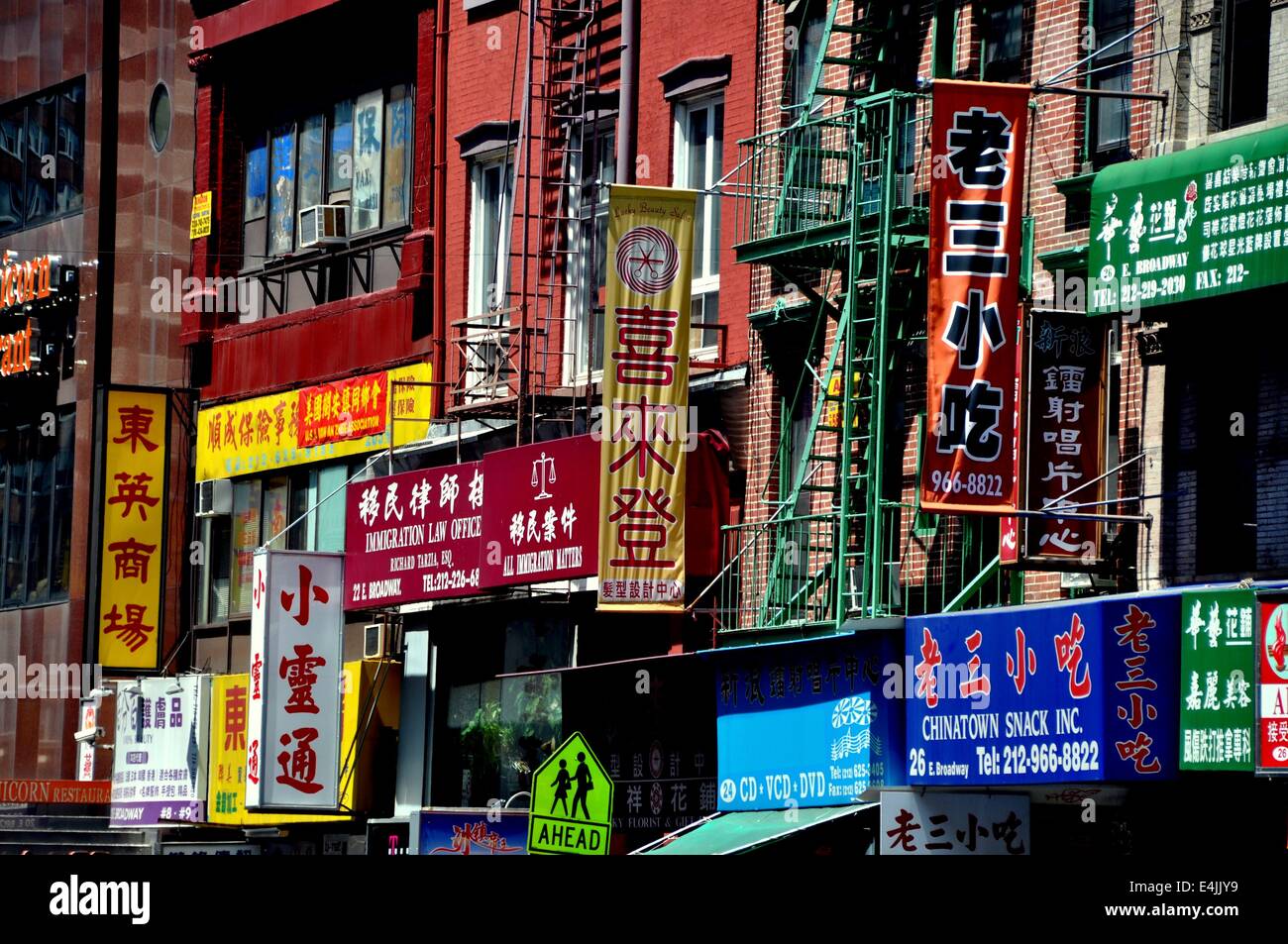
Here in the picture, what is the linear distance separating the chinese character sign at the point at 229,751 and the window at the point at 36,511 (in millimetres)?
7100

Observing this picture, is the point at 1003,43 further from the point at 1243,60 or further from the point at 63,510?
the point at 63,510

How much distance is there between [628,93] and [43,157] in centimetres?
1748

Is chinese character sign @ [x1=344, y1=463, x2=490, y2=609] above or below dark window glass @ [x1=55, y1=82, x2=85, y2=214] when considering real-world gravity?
below

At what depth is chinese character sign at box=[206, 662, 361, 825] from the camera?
3209 centimetres

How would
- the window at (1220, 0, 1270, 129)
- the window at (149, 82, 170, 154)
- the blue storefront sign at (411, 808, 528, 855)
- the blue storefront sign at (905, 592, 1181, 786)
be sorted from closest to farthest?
the blue storefront sign at (905, 592, 1181, 786)
the window at (1220, 0, 1270, 129)
the blue storefront sign at (411, 808, 528, 855)
the window at (149, 82, 170, 154)

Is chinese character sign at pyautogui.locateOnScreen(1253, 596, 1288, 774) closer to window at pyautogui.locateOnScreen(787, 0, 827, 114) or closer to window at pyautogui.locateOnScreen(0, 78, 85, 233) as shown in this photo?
window at pyautogui.locateOnScreen(787, 0, 827, 114)

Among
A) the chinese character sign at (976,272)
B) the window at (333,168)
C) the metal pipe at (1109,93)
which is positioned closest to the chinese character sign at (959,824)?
the chinese character sign at (976,272)

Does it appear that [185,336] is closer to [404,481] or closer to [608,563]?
[404,481]

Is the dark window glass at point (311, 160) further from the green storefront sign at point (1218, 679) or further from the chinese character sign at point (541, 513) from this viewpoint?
the green storefront sign at point (1218, 679)

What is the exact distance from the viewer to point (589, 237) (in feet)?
94.5

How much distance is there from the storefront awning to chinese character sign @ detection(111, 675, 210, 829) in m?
10.4

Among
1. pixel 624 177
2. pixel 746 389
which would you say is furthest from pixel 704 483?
pixel 624 177

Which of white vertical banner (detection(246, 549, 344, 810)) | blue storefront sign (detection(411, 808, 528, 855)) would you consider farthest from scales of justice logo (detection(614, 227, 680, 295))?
white vertical banner (detection(246, 549, 344, 810))

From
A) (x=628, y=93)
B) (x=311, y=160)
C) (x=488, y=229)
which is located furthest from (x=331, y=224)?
(x=628, y=93)
